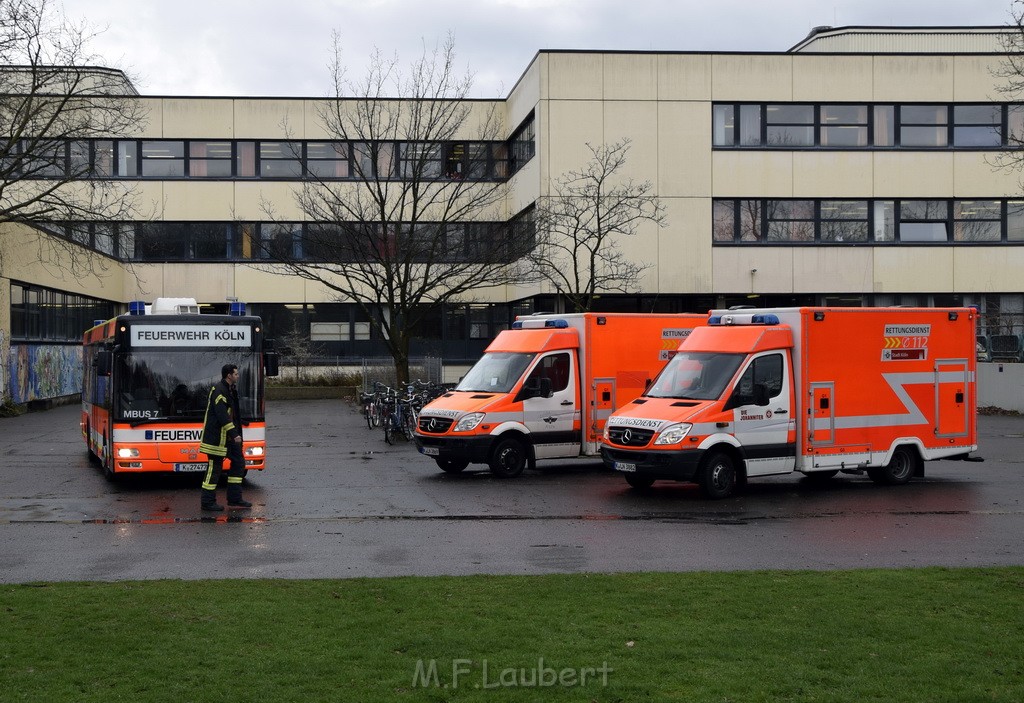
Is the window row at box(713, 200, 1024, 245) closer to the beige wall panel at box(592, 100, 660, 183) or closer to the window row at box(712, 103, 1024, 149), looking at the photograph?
the window row at box(712, 103, 1024, 149)

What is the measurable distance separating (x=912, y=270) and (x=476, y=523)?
3319 centimetres

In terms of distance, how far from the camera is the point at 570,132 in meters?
41.1

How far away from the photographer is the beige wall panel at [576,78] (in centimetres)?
4106

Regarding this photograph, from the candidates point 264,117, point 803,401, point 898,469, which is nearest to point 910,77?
point 264,117

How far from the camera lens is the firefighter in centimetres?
1518

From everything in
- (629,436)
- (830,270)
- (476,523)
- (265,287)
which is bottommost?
(476,523)

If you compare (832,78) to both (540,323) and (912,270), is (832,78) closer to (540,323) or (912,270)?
(912,270)

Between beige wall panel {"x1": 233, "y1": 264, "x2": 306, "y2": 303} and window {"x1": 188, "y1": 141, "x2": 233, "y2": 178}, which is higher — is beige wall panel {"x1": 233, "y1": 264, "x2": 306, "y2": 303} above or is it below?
below

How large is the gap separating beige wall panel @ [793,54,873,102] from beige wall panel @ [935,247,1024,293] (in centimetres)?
697

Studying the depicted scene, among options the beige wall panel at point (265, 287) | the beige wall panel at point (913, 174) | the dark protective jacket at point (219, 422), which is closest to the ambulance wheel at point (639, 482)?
the dark protective jacket at point (219, 422)

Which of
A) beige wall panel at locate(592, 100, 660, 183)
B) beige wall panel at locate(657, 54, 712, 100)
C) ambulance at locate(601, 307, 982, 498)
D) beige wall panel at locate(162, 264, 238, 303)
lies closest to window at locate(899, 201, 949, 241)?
beige wall panel at locate(657, 54, 712, 100)

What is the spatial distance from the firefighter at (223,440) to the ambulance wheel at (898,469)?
973 centimetres

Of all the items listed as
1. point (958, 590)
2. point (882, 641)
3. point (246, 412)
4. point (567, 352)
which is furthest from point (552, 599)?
point (567, 352)

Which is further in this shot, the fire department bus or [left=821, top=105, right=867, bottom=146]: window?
[left=821, top=105, right=867, bottom=146]: window
